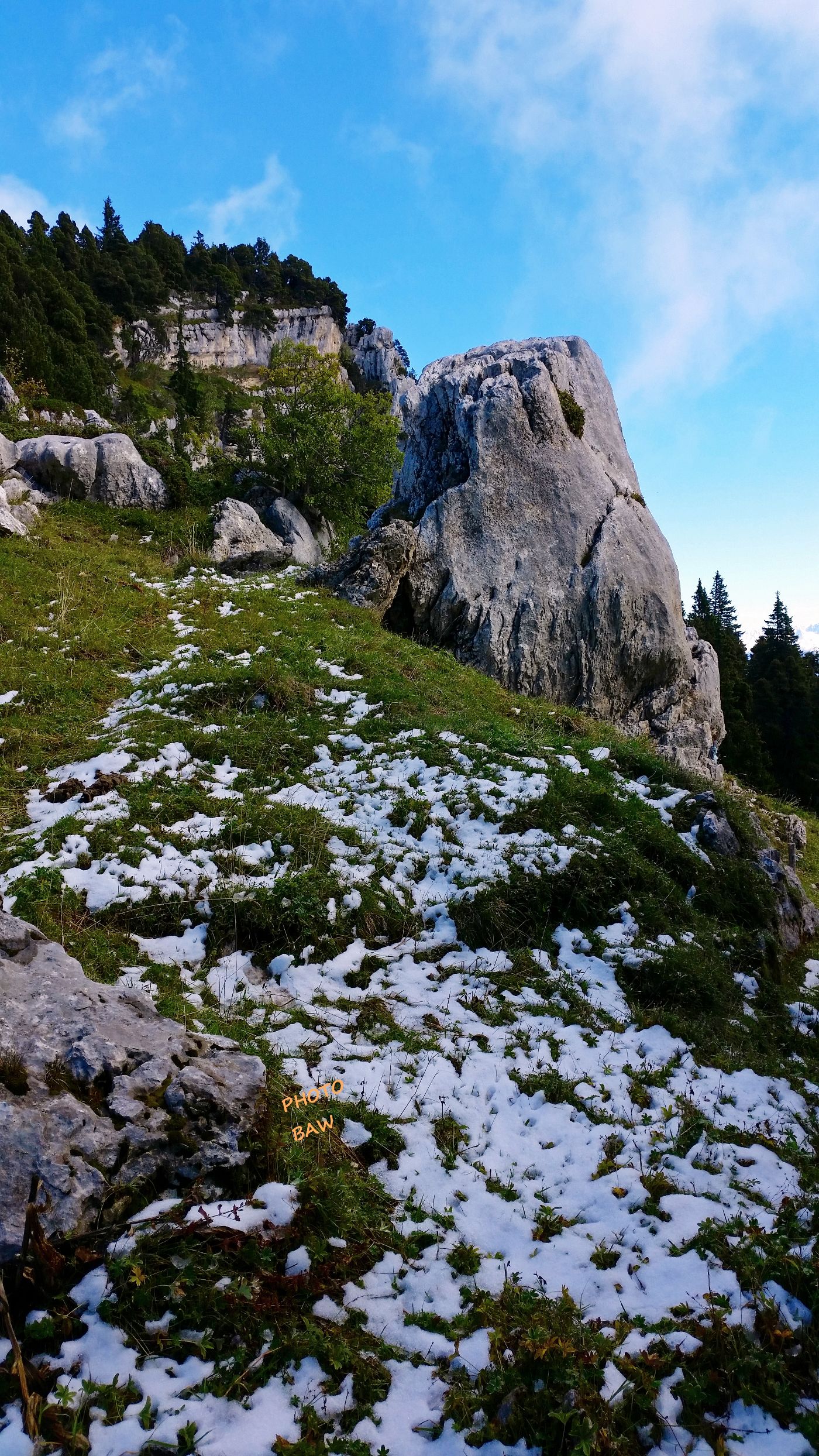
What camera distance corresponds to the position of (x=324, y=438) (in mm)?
25031

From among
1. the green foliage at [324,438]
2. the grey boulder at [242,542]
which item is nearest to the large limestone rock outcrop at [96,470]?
the grey boulder at [242,542]

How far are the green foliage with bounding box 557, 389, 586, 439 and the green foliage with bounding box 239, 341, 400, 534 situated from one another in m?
6.72

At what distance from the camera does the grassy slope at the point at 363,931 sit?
313 centimetres

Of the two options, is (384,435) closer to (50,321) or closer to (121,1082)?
(121,1082)

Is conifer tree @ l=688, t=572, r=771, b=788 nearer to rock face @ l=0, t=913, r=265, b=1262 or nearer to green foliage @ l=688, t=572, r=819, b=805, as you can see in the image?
green foliage @ l=688, t=572, r=819, b=805

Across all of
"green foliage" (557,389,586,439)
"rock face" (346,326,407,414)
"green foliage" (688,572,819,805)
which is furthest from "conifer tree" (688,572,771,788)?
"rock face" (346,326,407,414)

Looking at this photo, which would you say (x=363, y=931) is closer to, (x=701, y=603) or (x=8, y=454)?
(x=8, y=454)

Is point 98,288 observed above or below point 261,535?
above

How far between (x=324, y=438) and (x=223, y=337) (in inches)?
2953

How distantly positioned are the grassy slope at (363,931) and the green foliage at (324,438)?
8.86m

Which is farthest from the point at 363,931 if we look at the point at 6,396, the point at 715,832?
the point at 6,396

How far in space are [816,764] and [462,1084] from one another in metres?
40.2

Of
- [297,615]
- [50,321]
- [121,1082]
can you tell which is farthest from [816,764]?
[50,321]

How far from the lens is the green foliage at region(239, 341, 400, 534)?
25.0m
